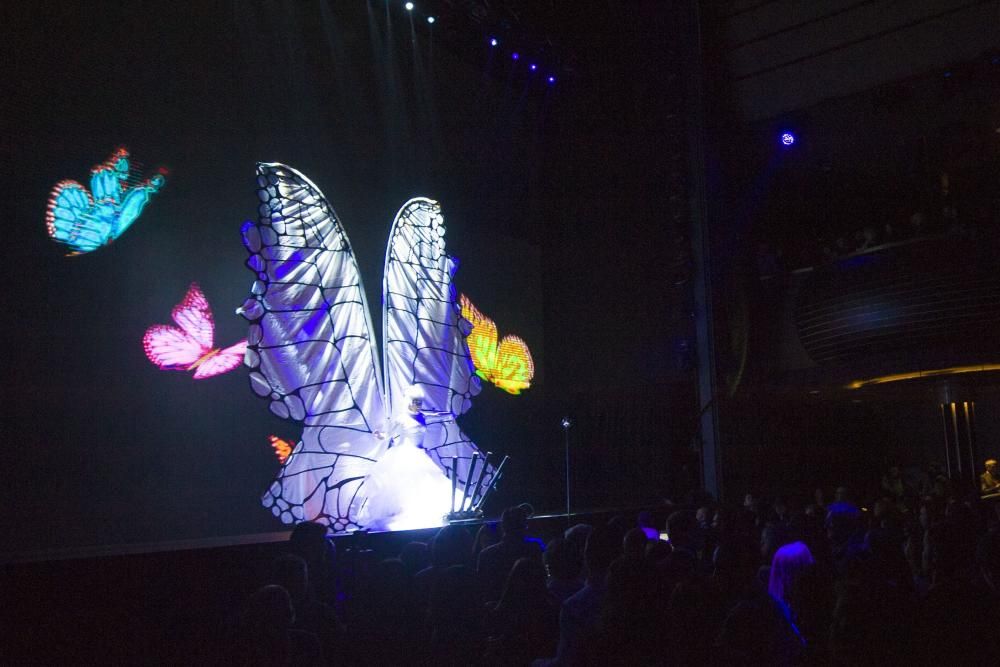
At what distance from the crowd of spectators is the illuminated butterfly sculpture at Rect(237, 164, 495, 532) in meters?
3.57

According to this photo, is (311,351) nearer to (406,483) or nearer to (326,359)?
(326,359)

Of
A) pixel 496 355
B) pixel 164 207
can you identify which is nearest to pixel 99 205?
→ pixel 164 207

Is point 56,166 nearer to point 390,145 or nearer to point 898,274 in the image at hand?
point 390,145

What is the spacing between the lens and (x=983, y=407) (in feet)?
41.3

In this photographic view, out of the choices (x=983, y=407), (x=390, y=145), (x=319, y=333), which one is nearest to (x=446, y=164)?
(x=390, y=145)

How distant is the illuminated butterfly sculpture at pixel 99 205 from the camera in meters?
5.65

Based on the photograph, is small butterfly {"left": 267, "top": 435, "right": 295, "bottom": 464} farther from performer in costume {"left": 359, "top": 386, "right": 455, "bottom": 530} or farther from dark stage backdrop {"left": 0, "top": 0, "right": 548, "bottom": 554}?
performer in costume {"left": 359, "top": 386, "right": 455, "bottom": 530}

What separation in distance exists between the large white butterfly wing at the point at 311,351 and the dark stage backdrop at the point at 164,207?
20cm

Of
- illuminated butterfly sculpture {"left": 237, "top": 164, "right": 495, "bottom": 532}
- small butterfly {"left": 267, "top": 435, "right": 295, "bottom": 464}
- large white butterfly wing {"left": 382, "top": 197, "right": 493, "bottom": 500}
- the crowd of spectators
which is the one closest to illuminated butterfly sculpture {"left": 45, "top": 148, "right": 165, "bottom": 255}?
illuminated butterfly sculpture {"left": 237, "top": 164, "right": 495, "bottom": 532}

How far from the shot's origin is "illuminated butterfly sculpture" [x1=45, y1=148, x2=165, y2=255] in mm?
5652

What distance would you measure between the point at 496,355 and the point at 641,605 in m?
7.55

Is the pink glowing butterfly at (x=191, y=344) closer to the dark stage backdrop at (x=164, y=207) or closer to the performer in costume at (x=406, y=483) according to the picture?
the dark stage backdrop at (x=164, y=207)

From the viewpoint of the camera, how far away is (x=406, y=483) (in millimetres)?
7141

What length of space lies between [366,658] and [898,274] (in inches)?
378
